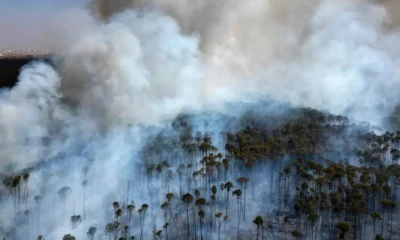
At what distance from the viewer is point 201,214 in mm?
31062

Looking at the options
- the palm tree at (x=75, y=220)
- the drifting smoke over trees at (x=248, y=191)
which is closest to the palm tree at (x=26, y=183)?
the drifting smoke over trees at (x=248, y=191)

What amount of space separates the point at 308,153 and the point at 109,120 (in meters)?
25.1

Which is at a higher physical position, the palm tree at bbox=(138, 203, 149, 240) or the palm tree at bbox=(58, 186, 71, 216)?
the palm tree at bbox=(58, 186, 71, 216)

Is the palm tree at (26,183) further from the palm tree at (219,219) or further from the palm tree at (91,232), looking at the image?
the palm tree at (219,219)

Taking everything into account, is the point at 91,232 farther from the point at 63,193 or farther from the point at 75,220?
the point at 63,193

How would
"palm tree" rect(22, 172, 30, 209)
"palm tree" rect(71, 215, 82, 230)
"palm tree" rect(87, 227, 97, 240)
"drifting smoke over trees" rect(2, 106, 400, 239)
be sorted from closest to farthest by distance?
"palm tree" rect(87, 227, 97, 240), "palm tree" rect(71, 215, 82, 230), "drifting smoke over trees" rect(2, 106, 400, 239), "palm tree" rect(22, 172, 30, 209)

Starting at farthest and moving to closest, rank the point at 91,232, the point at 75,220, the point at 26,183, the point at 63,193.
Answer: the point at 26,183
the point at 63,193
the point at 75,220
the point at 91,232

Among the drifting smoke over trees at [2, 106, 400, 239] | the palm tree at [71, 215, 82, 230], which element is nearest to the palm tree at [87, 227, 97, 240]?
the drifting smoke over trees at [2, 106, 400, 239]

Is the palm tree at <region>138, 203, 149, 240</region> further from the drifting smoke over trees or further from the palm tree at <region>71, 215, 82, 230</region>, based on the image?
the palm tree at <region>71, 215, 82, 230</region>

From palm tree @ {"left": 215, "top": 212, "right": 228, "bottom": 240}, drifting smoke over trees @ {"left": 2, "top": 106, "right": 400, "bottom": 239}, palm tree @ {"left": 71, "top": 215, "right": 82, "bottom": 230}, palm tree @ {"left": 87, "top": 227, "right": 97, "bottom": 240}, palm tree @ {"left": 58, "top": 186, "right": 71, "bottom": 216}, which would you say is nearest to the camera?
palm tree @ {"left": 87, "top": 227, "right": 97, "bottom": 240}

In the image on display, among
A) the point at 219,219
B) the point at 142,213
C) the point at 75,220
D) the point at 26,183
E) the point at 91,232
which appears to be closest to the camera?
the point at 91,232

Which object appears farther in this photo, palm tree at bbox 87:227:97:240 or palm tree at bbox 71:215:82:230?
palm tree at bbox 71:215:82:230

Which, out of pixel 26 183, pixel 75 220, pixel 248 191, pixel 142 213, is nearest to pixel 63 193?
pixel 26 183

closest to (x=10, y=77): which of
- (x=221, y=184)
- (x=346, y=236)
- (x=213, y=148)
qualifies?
(x=213, y=148)
